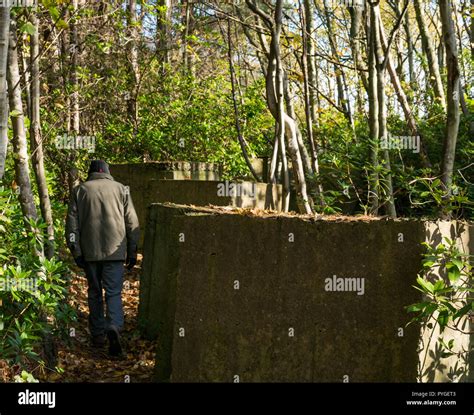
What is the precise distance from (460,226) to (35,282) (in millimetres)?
3358

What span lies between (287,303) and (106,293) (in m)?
3.12

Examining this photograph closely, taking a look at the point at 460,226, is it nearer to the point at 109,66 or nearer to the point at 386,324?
the point at 386,324

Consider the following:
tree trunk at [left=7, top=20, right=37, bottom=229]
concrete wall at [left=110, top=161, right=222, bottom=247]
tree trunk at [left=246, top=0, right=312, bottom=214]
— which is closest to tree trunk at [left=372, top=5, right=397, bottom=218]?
tree trunk at [left=246, top=0, right=312, bottom=214]

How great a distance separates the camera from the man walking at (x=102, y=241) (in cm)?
830

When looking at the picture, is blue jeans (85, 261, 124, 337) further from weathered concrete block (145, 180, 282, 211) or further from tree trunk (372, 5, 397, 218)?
tree trunk (372, 5, 397, 218)

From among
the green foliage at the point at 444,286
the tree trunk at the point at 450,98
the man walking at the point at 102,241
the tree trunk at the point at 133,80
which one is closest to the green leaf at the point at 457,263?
the green foliage at the point at 444,286

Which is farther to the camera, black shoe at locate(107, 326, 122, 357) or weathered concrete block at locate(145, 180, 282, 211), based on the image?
weathered concrete block at locate(145, 180, 282, 211)

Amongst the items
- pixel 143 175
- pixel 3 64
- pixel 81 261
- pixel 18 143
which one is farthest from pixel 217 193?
pixel 3 64

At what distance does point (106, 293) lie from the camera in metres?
8.30

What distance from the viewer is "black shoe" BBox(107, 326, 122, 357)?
8008 millimetres

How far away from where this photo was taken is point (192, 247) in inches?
227

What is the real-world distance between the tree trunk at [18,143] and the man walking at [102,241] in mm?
1177
